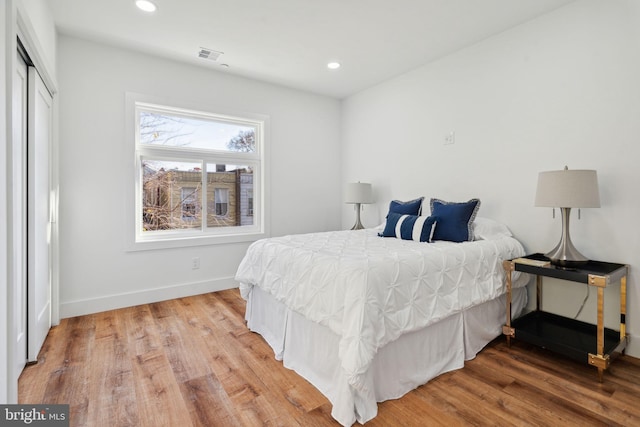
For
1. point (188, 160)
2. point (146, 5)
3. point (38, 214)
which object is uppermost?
point (146, 5)

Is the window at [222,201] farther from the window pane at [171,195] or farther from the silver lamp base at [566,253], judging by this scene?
the silver lamp base at [566,253]

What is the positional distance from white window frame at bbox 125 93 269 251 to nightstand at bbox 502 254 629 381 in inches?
115

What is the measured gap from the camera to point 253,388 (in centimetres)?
190

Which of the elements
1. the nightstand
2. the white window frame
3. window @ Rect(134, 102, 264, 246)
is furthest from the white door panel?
the nightstand

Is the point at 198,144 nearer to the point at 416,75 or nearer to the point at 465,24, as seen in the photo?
the point at 416,75

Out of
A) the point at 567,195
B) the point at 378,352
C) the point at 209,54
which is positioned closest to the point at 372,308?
the point at 378,352

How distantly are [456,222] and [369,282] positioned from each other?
56.6 inches

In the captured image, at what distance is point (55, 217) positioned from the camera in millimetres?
2785

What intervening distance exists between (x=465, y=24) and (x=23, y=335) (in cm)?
413

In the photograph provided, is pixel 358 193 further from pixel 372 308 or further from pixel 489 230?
pixel 372 308

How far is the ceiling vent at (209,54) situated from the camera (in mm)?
3267

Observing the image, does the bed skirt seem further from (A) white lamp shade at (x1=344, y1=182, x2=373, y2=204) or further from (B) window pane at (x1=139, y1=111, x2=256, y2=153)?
(B) window pane at (x1=139, y1=111, x2=256, y2=153)

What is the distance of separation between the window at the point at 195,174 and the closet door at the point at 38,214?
838 mm

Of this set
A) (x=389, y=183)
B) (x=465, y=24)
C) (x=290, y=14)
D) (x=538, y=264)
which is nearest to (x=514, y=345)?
(x=538, y=264)
